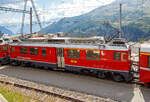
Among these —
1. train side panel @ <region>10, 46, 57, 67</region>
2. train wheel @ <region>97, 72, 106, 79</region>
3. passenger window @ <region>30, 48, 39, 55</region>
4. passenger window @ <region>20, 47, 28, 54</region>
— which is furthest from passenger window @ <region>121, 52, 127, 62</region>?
passenger window @ <region>20, 47, 28, 54</region>

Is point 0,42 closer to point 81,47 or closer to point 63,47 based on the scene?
point 63,47

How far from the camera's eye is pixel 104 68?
14078 millimetres

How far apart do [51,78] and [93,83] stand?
423 centimetres

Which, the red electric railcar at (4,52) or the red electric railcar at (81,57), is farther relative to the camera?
the red electric railcar at (4,52)

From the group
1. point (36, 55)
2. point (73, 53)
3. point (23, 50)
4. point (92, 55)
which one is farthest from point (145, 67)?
point (23, 50)

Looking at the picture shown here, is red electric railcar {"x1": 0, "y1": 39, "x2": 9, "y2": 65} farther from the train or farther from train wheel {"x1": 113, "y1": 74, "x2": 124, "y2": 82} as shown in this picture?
train wheel {"x1": 113, "y1": 74, "x2": 124, "y2": 82}

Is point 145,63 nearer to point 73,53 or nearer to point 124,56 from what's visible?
point 124,56

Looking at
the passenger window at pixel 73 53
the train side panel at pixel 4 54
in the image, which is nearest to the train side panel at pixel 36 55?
the train side panel at pixel 4 54

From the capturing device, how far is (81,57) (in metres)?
15.2

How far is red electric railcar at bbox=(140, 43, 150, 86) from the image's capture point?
37.5 ft

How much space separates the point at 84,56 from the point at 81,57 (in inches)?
13.5

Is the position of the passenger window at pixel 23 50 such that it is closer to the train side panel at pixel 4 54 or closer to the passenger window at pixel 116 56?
the train side panel at pixel 4 54

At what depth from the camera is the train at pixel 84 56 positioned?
42.2 ft

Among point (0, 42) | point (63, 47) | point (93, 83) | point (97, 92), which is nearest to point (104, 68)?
point (93, 83)
